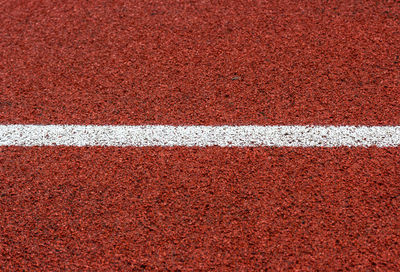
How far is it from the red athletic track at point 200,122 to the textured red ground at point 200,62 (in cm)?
1

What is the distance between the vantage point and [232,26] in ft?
9.68

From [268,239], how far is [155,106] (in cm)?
109

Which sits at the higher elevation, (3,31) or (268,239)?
(3,31)

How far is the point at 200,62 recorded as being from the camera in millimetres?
2688

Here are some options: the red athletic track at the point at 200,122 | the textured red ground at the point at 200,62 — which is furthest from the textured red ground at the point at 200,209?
the textured red ground at the point at 200,62

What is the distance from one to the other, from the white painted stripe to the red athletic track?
5cm

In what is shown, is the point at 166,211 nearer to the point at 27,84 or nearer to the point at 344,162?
the point at 344,162

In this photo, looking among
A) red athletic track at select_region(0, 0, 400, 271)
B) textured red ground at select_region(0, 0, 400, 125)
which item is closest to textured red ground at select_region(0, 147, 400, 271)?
red athletic track at select_region(0, 0, 400, 271)

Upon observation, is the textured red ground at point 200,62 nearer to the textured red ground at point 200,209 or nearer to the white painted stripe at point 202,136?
the white painted stripe at point 202,136

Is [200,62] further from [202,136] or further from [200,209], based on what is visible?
[200,209]

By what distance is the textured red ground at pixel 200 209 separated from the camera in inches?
69.5

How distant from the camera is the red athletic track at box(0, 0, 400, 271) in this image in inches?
71.0

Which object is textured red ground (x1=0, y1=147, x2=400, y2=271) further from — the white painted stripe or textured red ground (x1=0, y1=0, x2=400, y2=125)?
textured red ground (x1=0, y1=0, x2=400, y2=125)

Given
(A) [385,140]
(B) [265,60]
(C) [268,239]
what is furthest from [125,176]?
(A) [385,140]
